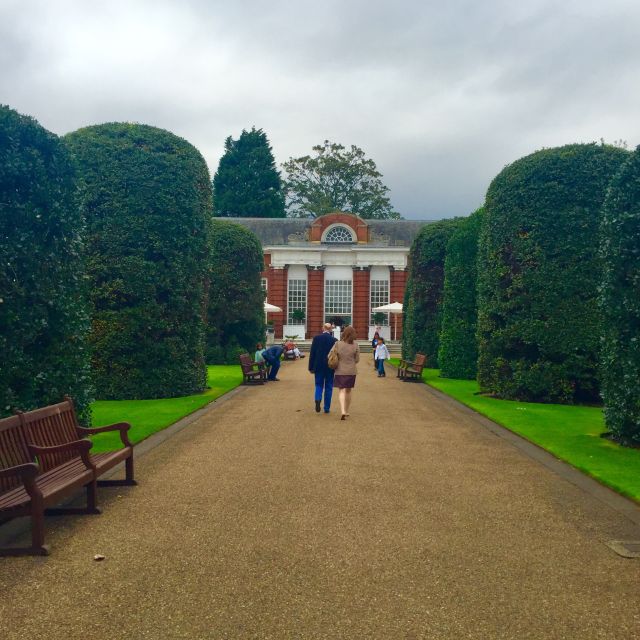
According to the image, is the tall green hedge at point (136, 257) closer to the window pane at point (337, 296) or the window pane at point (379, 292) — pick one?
the window pane at point (337, 296)

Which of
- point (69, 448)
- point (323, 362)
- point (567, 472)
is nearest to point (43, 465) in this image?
point (69, 448)

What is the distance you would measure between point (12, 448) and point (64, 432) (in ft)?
3.55

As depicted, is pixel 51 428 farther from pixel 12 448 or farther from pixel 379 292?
pixel 379 292

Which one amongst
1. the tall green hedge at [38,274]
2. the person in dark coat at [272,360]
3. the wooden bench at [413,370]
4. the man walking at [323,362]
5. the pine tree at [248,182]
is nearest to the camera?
the tall green hedge at [38,274]

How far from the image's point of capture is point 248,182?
64.8 m

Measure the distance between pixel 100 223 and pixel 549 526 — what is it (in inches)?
475

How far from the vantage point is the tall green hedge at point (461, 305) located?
20.6m

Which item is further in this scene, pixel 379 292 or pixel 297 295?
pixel 297 295

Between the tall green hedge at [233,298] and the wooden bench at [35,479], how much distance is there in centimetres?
2035

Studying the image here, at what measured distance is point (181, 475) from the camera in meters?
7.38

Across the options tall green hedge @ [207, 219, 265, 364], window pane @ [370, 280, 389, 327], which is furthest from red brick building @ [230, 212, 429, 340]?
tall green hedge @ [207, 219, 265, 364]

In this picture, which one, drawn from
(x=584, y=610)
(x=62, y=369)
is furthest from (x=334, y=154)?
(x=584, y=610)

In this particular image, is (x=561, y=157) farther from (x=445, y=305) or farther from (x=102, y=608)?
(x=102, y=608)

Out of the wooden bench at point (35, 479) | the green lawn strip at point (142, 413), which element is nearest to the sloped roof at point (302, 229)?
the green lawn strip at point (142, 413)
